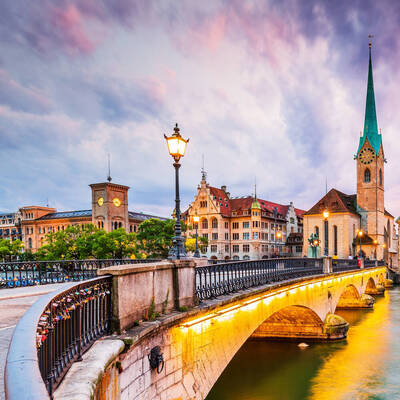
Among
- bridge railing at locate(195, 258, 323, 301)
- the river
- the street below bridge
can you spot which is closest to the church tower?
the river

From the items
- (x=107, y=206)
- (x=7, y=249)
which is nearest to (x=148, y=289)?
(x=7, y=249)

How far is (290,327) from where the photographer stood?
26750 millimetres

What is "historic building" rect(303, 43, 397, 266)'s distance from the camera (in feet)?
265

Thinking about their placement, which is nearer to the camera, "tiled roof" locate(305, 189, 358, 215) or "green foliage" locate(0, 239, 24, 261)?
"green foliage" locate(0, 239, 24, 261)

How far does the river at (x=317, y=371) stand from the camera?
17672mm

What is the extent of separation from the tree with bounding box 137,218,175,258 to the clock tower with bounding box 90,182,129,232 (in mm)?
35930

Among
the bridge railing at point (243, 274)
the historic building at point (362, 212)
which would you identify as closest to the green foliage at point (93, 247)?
the bridge railing at point (243, 274)

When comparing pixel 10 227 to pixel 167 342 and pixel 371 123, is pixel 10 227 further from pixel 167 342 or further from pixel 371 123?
pixel 167 342

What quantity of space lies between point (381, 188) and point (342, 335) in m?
69.1

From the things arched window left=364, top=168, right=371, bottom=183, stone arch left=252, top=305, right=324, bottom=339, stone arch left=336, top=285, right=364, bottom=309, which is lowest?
stone arch left=336, top=285, right=364, bottom=309

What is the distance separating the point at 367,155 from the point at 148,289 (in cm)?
8833

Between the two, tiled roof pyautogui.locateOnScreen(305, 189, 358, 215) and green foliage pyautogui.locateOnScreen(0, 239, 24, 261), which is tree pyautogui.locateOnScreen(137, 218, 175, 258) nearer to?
green foliage pyautogui.locateOnScreen(0, 239, 24, 261)

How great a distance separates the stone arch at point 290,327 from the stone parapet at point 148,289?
1832cm

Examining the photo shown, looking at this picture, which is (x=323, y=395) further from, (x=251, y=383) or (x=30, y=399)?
(x=30, y=399)
